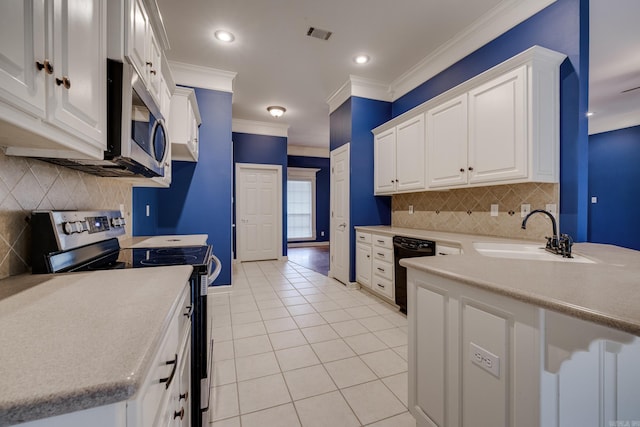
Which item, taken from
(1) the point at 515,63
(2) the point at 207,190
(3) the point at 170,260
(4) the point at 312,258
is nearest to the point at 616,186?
(1) the point at 515,63

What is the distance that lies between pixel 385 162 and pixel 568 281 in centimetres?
291

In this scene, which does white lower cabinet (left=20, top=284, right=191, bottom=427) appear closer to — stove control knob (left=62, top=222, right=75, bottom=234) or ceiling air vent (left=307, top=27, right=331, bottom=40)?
stove control knob (left=62, top=222, right=75, bottom=234)

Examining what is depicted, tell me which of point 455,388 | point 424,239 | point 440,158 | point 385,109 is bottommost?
point 455,388

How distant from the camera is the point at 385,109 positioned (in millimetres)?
4105

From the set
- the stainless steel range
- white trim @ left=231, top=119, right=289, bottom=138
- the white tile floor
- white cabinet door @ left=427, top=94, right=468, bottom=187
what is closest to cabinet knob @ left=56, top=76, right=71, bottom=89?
the stainless steel range

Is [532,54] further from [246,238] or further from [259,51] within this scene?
[246,238]

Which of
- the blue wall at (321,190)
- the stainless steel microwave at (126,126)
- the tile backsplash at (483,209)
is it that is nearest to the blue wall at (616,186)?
the tile backsplash at (483,209)

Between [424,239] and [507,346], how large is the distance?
1.70 metres

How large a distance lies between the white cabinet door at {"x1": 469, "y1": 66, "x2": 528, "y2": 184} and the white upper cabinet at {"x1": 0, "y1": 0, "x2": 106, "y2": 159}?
261cm

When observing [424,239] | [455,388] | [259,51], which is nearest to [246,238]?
[259,51]

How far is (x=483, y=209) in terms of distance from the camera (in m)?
2.67

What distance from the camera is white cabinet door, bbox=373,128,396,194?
139 inches

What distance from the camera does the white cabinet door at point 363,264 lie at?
3.55 m

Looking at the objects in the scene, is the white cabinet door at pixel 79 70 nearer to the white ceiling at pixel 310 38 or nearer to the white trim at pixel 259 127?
the white ceiling at pixel 310 38
